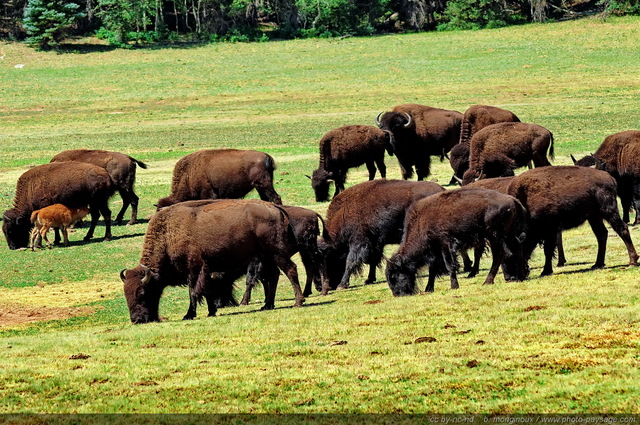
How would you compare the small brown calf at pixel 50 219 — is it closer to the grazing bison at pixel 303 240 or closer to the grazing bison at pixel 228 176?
the grazing bison at pixel 228 176

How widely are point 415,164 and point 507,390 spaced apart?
19425 mm

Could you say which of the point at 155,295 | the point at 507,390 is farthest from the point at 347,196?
the point at 507,390

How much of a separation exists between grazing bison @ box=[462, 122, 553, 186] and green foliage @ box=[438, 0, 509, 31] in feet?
172

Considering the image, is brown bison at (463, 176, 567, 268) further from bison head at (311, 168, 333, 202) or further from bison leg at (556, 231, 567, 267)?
bison head at (311, 168, 333, 202)

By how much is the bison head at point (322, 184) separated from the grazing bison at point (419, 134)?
2.11 metres

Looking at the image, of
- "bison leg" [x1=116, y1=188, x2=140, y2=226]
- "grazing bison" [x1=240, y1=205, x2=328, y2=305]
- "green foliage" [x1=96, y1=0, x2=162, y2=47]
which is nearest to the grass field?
"grazing bison" [x1=240, y1=205, x2=328, y2=305]

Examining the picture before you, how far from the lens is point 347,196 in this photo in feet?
56.6

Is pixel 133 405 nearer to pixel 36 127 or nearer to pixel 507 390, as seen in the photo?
pixel 507 390

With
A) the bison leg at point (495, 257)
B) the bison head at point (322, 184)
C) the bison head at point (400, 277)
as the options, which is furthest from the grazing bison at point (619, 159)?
the bison head at point (322, 184)

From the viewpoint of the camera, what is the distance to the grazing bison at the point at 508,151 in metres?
23.1

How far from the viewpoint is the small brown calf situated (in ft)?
73.7

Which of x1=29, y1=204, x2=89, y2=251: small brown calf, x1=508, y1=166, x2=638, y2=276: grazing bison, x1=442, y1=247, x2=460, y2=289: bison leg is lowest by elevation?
x1=29, y1=204, x2=89, y2=251: small brown calf

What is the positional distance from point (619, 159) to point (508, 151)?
3.92 metres

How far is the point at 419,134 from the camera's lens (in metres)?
28.0
